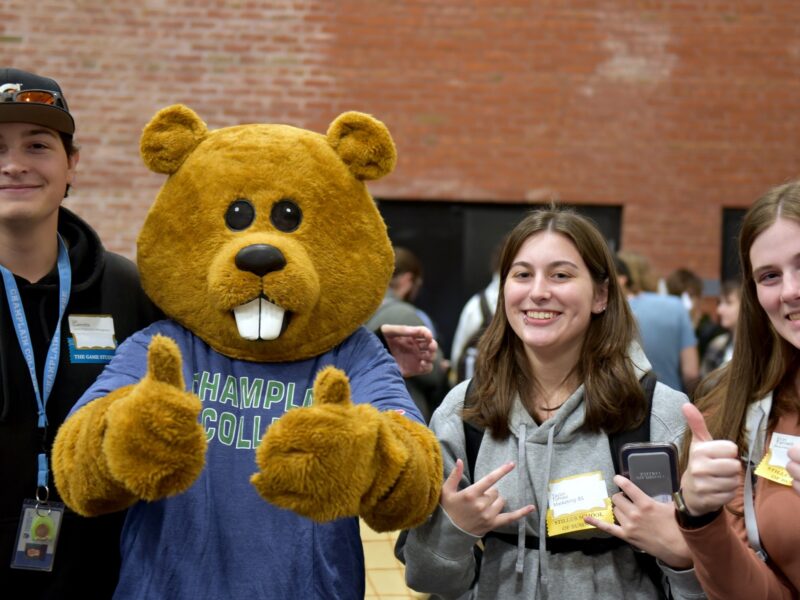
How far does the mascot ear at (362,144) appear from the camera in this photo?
209 centimetres

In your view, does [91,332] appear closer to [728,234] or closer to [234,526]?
[234,526]

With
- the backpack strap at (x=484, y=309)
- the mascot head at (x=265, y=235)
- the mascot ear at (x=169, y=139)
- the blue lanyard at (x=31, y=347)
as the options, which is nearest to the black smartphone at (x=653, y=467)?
the mascot head at (x=265, y=235)

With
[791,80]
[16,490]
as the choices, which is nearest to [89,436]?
[16,490]

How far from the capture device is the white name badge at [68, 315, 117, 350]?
2.18 meters

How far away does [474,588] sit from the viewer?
2.12 metres

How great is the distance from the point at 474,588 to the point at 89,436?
0.91 m

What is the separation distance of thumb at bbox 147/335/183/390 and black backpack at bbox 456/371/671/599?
2.62ft

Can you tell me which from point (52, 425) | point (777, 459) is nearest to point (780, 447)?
point (777, 459)

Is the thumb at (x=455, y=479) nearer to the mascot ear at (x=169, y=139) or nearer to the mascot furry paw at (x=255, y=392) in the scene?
the mascot furry paw at (x=255, y=392)

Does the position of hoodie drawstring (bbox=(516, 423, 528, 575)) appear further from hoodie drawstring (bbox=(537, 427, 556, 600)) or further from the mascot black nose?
the mascot black nose

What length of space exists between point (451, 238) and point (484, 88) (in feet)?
3.61

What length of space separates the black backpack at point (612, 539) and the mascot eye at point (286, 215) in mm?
610

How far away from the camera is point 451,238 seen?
23.3ft

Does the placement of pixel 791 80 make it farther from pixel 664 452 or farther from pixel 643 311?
pixel 664 452
